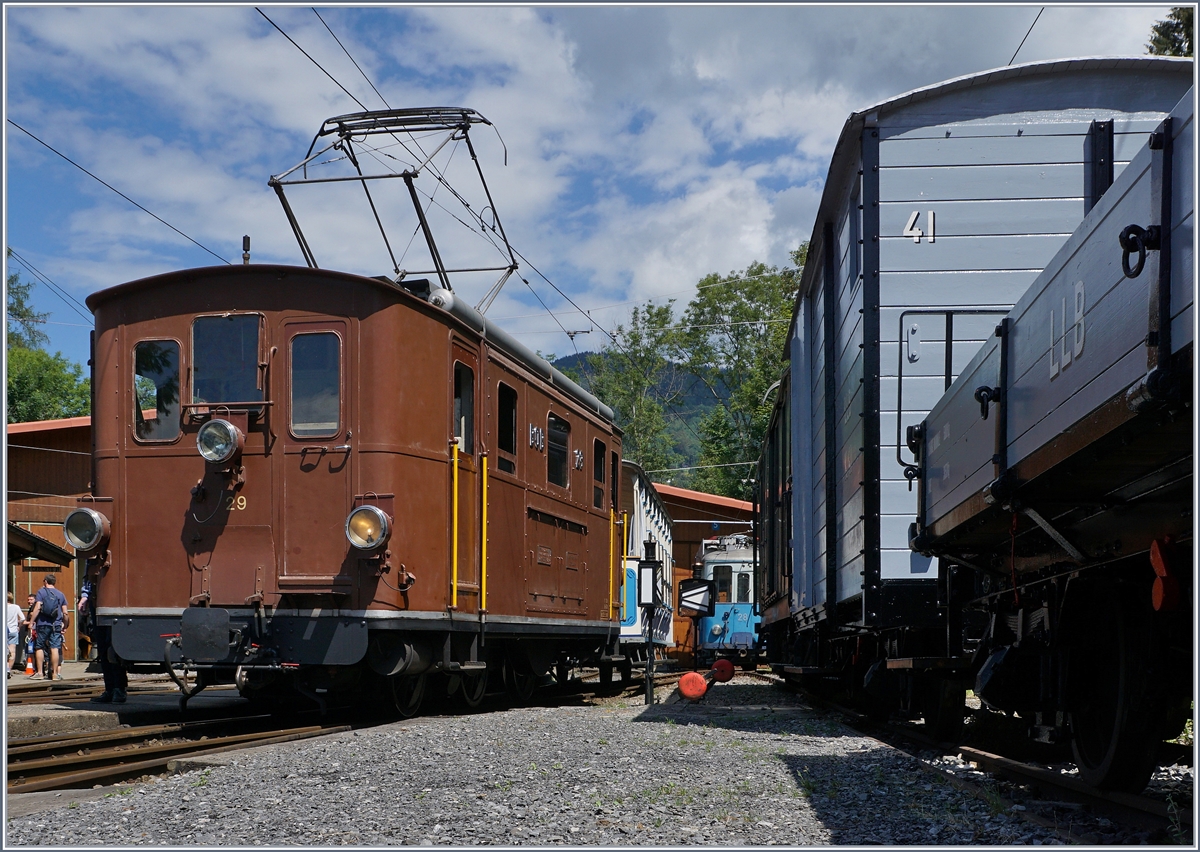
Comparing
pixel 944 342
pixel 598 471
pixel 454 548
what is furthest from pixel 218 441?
pixel 598 471

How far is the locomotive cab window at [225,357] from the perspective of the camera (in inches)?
360

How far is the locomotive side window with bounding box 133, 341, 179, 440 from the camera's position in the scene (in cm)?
920

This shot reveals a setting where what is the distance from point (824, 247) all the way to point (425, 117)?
3.89m

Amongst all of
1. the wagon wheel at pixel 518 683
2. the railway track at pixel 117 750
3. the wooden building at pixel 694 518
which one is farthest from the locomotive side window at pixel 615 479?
the wooden building at pixel 694 518

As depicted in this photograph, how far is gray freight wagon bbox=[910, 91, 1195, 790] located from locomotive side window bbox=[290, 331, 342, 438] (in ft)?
14.6

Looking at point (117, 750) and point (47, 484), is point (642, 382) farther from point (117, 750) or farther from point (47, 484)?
point (117, 750)

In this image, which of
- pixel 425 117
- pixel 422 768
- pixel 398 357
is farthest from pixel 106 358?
pixel 422 768

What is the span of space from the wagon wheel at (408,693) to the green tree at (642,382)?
40.8 metres

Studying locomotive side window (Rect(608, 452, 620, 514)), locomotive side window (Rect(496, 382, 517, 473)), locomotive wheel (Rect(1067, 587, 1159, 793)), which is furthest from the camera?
locomotive side window (Rect(608, 452, 620, 514))

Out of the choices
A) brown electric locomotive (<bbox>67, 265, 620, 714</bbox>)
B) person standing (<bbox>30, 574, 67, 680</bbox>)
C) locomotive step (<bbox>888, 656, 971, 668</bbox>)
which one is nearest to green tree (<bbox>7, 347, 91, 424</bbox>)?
person standing (<bbox>30, 574, 67, 680</bbox>)

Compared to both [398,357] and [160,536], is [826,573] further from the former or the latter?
[160,536]

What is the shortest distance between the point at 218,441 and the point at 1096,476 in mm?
6431

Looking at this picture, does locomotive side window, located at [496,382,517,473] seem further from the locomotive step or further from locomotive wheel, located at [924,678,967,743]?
the locomotive step

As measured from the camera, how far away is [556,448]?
1248 cm
